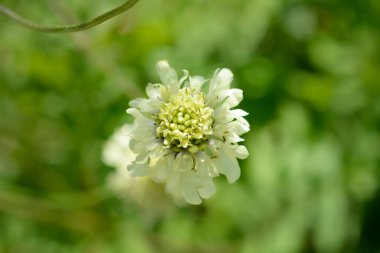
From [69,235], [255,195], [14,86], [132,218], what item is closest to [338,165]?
[255,195]

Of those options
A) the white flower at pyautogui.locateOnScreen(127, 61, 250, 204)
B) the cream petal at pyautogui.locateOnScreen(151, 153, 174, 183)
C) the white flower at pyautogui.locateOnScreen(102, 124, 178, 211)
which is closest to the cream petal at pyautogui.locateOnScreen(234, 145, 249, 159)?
the white flower at pyautogui.locateOnScreen(127, 61, 250, 204)

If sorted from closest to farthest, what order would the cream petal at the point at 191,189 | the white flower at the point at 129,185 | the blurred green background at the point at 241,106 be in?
1. the cream petal at the point at 191,189
2. the white flower at the point at 129,185
3. the blurred green background at the point at 241,106

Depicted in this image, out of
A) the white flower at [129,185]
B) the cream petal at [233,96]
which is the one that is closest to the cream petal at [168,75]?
the cream petal at [233,96]

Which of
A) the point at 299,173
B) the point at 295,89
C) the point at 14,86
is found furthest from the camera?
the point at 14,86

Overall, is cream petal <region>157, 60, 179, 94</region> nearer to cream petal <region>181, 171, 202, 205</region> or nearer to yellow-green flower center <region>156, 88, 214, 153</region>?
yellow-green flower center <region>156, 88, 214, 153</region>

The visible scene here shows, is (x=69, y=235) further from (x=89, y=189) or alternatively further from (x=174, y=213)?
(x=174, y=213)

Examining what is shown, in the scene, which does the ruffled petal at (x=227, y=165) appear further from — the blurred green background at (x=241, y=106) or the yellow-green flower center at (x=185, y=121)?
the blurred green background at (x=241, y=106)
